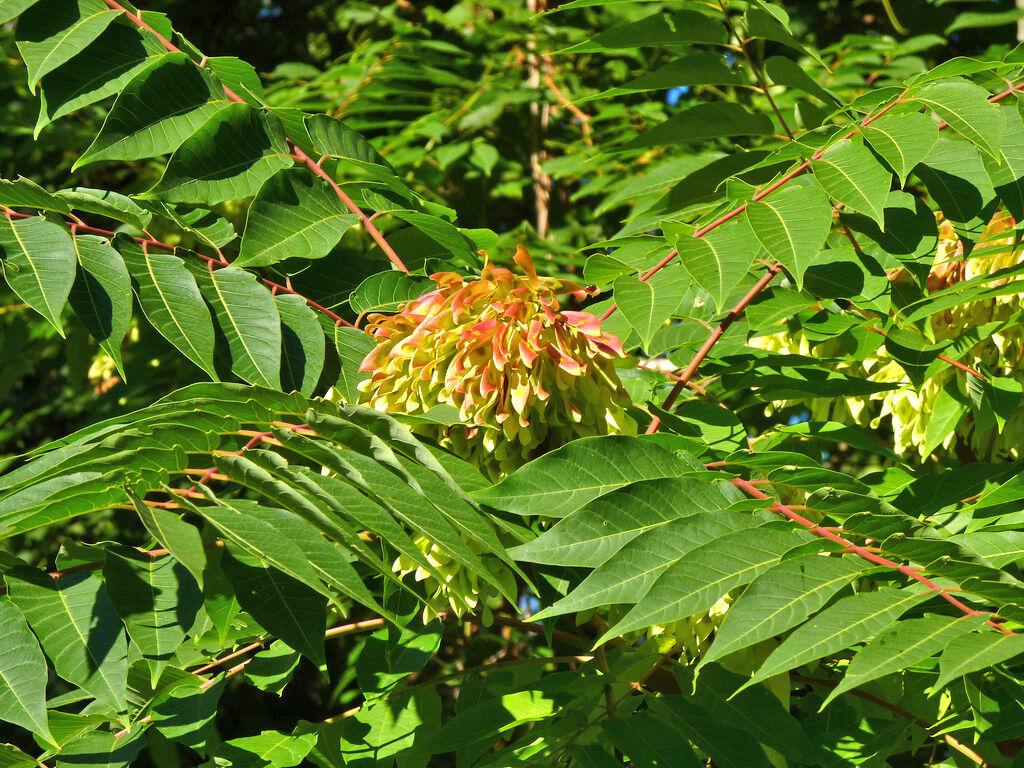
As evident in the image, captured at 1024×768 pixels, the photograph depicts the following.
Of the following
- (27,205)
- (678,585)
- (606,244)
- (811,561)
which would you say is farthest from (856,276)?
(27,205)

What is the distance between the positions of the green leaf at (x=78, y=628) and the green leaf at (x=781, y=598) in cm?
67

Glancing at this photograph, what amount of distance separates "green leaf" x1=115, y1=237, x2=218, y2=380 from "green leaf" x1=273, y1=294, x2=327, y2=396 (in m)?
0.13

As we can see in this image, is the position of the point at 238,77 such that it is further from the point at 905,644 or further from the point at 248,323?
the point at 905,644

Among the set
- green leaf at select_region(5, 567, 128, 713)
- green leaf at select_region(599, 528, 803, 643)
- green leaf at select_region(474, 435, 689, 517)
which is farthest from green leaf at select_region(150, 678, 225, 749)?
green leaf at select_region(599, 528, 803, 643)

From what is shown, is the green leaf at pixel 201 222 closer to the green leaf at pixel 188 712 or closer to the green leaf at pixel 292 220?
the green leaf at pixel 292 220

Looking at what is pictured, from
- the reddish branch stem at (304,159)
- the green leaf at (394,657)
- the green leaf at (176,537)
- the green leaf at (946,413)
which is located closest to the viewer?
the green leaf at (176,537)

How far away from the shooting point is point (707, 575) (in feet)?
4.02

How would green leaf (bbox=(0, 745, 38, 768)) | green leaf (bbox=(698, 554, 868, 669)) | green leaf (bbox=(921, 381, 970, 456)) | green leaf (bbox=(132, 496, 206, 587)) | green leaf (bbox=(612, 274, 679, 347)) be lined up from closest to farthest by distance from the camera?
green leaf (bbox=(132, 496, 206, 587))
green leaf (bbox=(698, 554, 868, 669))
green leaf (bbox=(0, 745, 38, 768))
green leaf (bbox=(612, 274, 679, 347))
green leaf (bbox=(921, 381, 970, 456))

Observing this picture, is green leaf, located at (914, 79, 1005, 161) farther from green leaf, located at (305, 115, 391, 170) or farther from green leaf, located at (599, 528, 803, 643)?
green leaf, located at (305, 115, 391, 170)

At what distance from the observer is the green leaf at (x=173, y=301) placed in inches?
63.2

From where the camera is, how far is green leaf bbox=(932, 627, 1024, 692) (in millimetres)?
1074

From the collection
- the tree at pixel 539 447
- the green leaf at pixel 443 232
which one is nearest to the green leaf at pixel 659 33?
the tree at pixel 539 447

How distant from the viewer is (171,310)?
65.0 inches

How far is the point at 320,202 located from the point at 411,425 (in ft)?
1.78
